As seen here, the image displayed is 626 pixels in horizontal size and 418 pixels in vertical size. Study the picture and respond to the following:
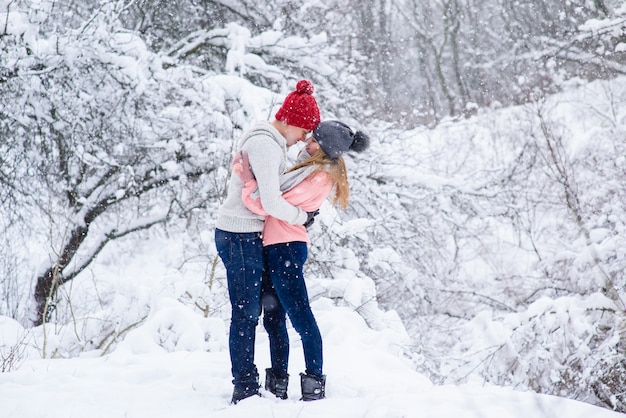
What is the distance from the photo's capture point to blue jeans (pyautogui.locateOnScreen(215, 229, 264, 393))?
2.50 meters

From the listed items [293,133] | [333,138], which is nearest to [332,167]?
[333,138]

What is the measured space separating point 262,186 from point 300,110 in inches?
15.7

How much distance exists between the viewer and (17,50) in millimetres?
5504

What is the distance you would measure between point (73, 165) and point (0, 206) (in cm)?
95

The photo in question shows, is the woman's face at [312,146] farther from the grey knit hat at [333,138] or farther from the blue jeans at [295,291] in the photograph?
the blue jeans at [295,291]

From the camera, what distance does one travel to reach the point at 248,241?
2500mm

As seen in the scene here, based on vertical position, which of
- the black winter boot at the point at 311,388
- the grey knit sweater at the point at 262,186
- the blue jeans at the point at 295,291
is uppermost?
the grey knit sweater at the point at 262,186

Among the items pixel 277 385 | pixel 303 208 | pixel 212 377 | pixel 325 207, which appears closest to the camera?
pixel 303 208

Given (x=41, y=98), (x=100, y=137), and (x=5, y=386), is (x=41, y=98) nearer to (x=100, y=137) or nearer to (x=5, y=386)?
(x=100, y=137)

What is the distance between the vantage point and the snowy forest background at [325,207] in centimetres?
539

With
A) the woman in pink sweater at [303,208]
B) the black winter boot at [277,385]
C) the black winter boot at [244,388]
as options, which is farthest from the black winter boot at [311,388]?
the black winter boot at [244,388]

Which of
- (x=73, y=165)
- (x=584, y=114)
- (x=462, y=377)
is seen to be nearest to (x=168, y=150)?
(x=73, y=165)

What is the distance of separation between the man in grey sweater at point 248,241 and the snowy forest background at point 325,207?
2.16 meters

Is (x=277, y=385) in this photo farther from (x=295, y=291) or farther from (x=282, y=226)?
(x=282, y=226)
